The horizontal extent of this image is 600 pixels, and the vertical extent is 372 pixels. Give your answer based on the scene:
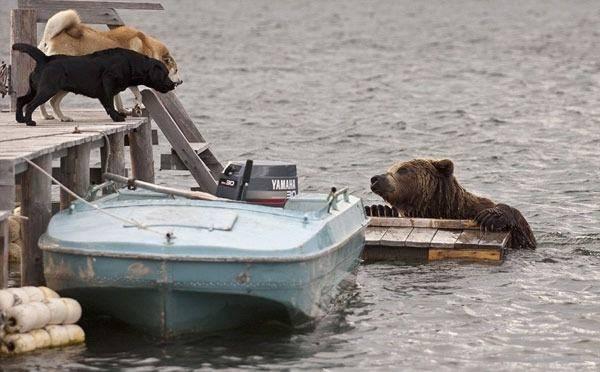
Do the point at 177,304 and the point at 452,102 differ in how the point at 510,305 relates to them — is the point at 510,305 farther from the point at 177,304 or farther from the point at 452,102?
the point at 452,102

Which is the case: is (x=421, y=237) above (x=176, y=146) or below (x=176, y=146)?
below

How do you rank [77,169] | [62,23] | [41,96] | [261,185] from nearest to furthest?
[261,185] → [77,169] → [41,96] → [62,23]

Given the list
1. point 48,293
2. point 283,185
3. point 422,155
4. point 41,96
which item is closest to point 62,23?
point 41,96

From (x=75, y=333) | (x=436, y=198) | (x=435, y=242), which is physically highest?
(x=436, y=198)

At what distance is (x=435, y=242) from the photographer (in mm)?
16578

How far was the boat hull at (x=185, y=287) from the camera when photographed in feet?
39.0

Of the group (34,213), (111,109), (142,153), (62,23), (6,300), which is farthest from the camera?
(142,153)

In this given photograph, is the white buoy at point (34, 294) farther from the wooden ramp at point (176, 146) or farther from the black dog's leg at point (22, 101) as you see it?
the wooden ramp at point (176, 146)

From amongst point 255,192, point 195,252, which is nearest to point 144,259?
point 195,252

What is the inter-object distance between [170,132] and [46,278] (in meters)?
4.89

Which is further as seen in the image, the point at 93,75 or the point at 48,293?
the point at 93,75

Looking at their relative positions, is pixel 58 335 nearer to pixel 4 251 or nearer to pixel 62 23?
pixel 4 251

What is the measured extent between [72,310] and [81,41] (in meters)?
5.01

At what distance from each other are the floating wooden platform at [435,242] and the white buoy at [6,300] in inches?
218
